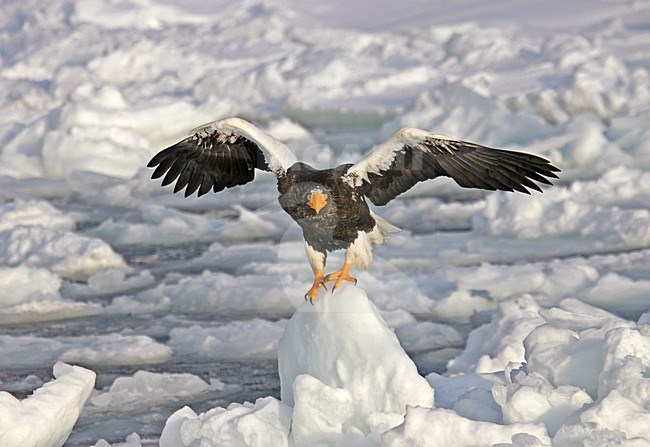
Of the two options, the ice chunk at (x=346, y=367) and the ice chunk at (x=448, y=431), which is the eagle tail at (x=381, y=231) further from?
the ice chunk at (x=448, y=431)

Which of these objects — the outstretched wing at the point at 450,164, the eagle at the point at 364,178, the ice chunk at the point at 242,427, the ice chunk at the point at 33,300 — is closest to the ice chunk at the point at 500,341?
the eagle at the point at 364,178

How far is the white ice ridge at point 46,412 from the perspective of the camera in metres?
5.34

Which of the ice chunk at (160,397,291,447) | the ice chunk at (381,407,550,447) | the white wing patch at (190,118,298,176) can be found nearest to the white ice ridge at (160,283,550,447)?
the ice chunk at (160,397,291,447)

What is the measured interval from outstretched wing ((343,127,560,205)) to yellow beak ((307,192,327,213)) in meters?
0.35

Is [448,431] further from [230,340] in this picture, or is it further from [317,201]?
[230,340]

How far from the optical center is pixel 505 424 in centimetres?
477

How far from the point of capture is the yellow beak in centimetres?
562

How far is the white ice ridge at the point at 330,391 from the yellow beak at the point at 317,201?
1.43 feet

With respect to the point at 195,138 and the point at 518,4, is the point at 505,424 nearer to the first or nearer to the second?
the point at 195,138

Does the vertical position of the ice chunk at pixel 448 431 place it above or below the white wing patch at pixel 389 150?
below

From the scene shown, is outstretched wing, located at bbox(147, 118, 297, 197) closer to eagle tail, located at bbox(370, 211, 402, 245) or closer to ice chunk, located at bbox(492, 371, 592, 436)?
eagle tail, located at bbox(370, 211, 402, 245)

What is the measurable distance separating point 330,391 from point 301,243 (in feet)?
23.9

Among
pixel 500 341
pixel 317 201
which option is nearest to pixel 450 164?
pixel 317 201

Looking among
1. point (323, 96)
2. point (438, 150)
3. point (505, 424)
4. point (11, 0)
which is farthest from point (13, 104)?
point (505, 424)
